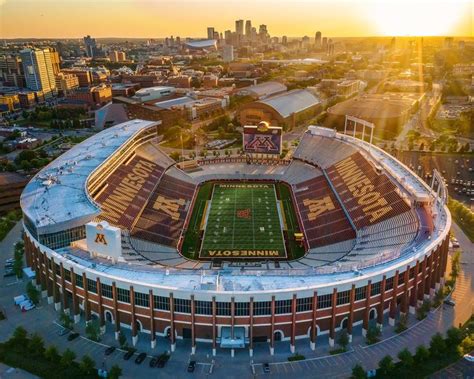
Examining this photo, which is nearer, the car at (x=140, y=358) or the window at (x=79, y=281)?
the car at (x=140, y=358)

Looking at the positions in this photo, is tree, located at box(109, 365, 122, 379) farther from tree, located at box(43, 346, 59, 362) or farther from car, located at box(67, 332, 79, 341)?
car, located at box(67, 332, 79, 341)

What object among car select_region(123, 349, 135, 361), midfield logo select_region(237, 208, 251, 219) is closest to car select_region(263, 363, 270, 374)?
car select_region(123, 349, 135, 361)

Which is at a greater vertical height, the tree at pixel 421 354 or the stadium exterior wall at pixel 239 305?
the stadium exterior wall at pixel 239 305

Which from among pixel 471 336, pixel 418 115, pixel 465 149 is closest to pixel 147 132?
pixel 471 336

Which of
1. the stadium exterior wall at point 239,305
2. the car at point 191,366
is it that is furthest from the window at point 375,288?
the car at point 191,366

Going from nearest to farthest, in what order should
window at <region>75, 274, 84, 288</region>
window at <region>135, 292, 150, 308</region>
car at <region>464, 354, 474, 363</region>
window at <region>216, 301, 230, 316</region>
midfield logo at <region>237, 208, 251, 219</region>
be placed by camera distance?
1. window at <region>216, 301, 230, 316</region>
2. car at <region>464, 354, 474, 363</region>
3. window at <region>135, 292, 150, 308</region>
4. window at <region>75, 274, 84, 288</region>
5. midfield logo at <region>237, 208, 251, 219</region>

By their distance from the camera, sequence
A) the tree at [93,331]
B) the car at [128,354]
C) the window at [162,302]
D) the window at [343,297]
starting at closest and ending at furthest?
the window at [162,302], the car at [128,354], the window at [343,297], the tree at [93,331]

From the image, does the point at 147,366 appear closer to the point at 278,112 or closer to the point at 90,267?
the point at 90,267

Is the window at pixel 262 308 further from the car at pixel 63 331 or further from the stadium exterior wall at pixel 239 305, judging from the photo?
the car at pixel 63 331
